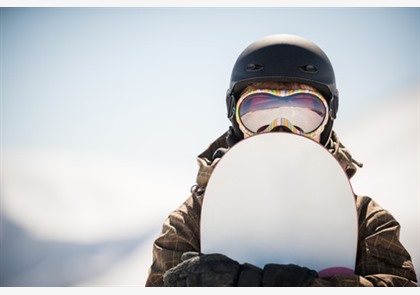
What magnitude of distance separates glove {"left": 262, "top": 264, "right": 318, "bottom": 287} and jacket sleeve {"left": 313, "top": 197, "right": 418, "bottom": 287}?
1.04 feet

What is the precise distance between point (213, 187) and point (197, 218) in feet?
1.48

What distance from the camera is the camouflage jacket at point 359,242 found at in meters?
2.45

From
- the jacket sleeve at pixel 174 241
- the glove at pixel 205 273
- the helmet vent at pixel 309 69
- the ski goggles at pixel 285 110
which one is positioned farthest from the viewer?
the helmet vent at pixel 309 69

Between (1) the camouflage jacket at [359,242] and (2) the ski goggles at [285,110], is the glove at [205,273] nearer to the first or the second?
(1) the camouflage jacket at [359,242]

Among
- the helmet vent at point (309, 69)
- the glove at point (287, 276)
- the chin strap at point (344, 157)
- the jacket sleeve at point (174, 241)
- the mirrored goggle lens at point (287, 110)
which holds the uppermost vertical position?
the helmet vent at point (309, 69)

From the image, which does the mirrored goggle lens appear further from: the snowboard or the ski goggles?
the snowboard

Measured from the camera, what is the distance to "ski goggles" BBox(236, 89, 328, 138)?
118 inches

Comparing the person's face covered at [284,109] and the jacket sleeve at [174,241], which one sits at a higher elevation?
the person's face covered at [284,109]

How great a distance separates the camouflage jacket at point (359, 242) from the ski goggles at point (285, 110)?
0.18 m

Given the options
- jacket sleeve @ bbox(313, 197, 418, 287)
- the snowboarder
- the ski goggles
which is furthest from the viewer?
the ski goggles

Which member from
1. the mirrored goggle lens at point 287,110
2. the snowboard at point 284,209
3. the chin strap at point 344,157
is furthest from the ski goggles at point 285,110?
the snowboard at point 284,209

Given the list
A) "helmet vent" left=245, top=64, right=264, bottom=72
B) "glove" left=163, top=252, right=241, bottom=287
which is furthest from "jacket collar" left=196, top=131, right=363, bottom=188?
"glove" left=163, top=252, right=241, bottom=287

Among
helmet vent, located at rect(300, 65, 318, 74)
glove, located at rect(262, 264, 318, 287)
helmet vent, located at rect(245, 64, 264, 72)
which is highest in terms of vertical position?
helmet vent, located at rect(245, 64, 264, 72)
